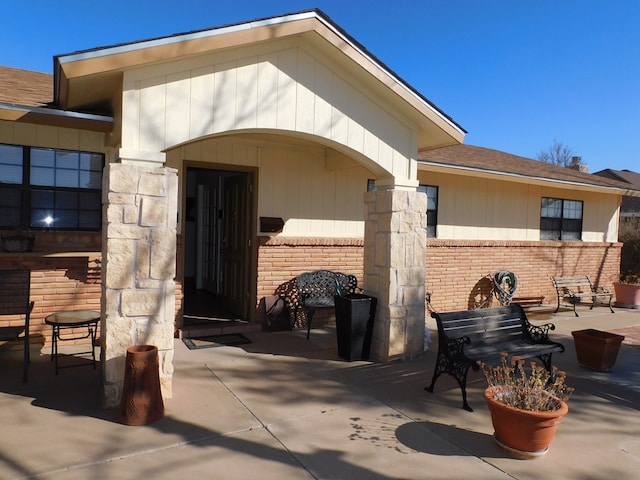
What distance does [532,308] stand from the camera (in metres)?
10.6

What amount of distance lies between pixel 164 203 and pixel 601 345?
564 cm

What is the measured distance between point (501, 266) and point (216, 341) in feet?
22.9

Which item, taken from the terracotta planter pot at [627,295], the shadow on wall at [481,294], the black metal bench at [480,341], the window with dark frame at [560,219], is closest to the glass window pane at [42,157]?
the black metal bench at [480,341]

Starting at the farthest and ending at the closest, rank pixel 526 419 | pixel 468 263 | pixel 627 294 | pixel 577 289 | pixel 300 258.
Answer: pixel 577 289 < pixel 627 294 < pixel 468 263 < pixel 300 258 < pixel 526 419

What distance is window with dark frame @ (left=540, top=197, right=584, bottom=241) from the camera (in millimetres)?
11320

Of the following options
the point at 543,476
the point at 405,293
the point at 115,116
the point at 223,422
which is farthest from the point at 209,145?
the point at 543,476

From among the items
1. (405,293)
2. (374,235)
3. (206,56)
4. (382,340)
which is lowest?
(382,340)

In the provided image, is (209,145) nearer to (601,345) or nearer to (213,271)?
(213,271)

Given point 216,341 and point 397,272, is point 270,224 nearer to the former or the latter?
point 216,341

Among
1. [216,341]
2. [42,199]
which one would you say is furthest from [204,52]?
[216,341]

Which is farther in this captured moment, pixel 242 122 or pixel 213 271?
pixel 213 271

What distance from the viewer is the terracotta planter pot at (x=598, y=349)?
18.9 feet

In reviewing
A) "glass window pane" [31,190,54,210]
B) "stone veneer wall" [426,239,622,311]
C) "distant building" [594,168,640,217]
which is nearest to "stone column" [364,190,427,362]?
"stone veneer wall" [426,239,622,311]

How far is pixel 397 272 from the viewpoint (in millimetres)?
5797
